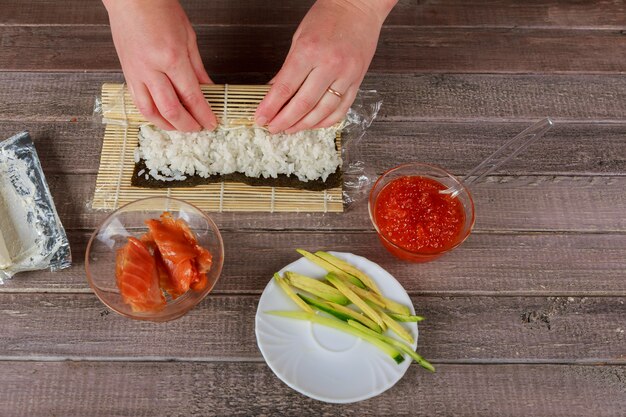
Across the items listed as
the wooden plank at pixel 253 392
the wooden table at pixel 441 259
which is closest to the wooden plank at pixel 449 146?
the wooden table at pixel 441 259

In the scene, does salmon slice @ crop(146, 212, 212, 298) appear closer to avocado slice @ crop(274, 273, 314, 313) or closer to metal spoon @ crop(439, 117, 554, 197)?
avocado slice @ crop(274, 273, 314, 313)

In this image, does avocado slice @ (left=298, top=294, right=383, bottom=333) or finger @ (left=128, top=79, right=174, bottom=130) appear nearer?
avocado slice @ (left=298, top=294, right=383, bottom=333)

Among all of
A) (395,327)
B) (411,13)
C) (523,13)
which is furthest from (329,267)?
(523,13)

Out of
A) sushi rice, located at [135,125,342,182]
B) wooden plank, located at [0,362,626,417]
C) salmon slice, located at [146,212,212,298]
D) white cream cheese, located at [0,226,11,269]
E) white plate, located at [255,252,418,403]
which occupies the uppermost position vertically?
sushi rice, located at [135,125,342,182]

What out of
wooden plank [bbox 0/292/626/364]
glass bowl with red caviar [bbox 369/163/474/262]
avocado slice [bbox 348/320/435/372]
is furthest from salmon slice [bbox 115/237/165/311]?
glass bowl with red caviar [bbox 369/163/474/262]

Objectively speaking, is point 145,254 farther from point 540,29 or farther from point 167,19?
point 540,29

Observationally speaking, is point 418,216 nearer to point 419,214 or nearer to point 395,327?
point 419,214

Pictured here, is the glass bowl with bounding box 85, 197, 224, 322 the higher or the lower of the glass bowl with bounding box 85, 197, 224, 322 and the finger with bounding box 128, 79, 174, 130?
the lower
